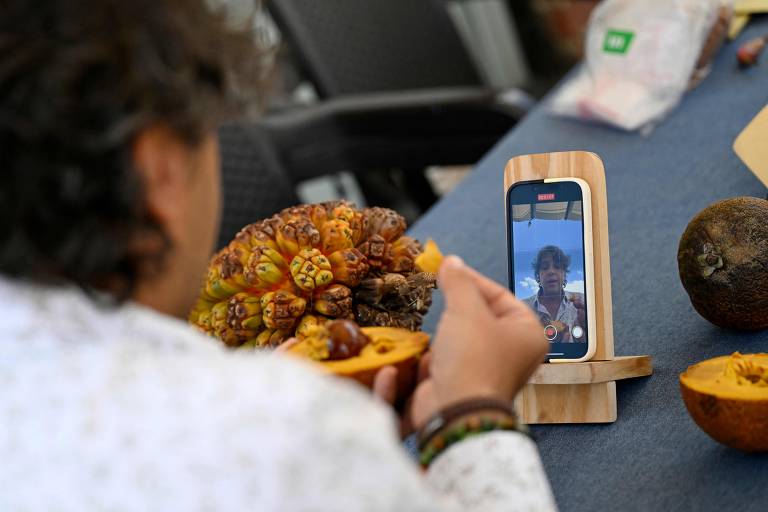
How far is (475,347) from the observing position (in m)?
0.73

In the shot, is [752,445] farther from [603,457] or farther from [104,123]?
[104,123]

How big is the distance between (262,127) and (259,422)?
138 cm

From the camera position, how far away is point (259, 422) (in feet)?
1.81

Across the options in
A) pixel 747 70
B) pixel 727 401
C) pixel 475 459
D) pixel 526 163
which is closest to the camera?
pixel 475 459

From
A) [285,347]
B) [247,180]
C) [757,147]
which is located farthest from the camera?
[247,180]

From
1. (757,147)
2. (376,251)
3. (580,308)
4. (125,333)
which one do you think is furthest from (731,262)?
(125,333)

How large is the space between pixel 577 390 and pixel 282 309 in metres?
0.31

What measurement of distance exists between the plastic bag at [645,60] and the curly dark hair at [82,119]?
3.83 feet

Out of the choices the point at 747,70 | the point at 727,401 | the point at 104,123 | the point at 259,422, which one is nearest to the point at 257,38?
the point at 104,123

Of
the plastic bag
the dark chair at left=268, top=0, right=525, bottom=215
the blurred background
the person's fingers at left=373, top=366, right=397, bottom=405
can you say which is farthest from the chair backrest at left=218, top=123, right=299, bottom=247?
the person's fingers at left=373, top=366, right=397, bottom=405

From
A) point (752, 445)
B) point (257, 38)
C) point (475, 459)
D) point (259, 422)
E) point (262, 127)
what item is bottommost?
point (262, 127)

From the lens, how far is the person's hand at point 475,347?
723mm

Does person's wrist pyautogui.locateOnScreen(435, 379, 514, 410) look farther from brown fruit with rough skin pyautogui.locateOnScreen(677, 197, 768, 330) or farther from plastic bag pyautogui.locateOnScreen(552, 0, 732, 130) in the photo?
plastic bag pyautogui.locateOnScreen(552, 0, 732, 130)

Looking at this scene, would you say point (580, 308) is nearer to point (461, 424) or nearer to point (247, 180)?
point (461, 424)
